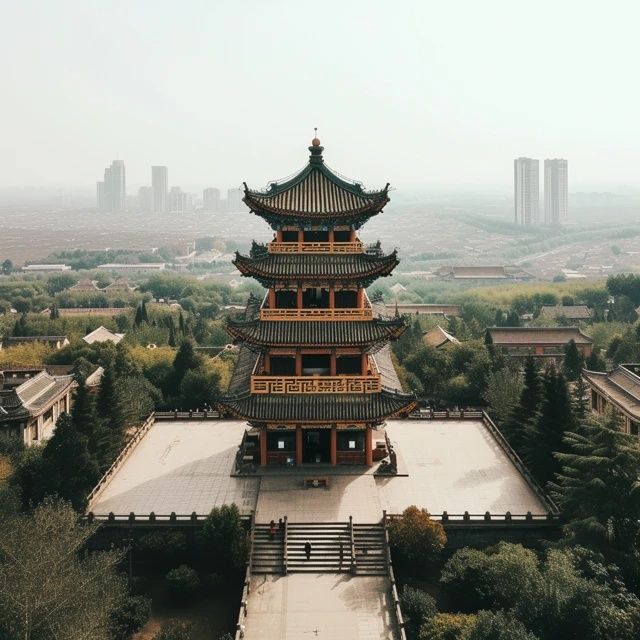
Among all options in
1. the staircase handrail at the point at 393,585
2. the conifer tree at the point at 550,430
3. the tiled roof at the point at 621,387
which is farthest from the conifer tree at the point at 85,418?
the tiled roof at the point at 621,387

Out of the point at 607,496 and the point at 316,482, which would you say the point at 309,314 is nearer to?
the point at 316,482

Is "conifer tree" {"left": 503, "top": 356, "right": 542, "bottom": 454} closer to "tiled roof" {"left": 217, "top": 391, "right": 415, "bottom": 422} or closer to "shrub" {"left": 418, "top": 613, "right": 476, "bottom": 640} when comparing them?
"tiled roof" {"left": 217, "top": 391, "right": 415, "bottom": 422}

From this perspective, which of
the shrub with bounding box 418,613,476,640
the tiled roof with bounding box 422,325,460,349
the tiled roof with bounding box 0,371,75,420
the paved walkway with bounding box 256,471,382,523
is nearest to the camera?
the shrub with bounding box 418,613,476,640

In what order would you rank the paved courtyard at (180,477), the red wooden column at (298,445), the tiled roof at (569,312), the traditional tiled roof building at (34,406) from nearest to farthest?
1. the paved courtyard at (180,477)
2. the red wooden column at (298,445)
3. the traditional tiled roof building at (34,406)
4. the tiled roof at (569,312)

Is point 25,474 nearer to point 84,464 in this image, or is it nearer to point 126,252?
point 84,464

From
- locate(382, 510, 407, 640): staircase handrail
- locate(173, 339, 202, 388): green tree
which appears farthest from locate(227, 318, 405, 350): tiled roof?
locate(173, 339, 202, 388): green tree

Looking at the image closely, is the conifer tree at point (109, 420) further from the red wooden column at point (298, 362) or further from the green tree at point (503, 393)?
the green tree at point (503, 393)
